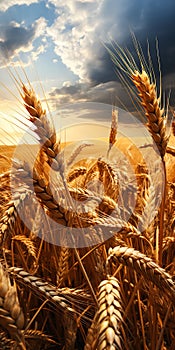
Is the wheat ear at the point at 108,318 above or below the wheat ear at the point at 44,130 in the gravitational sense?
below

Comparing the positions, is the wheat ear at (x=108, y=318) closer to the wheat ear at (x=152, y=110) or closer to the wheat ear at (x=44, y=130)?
the wheat ear at (x=44, y=130)

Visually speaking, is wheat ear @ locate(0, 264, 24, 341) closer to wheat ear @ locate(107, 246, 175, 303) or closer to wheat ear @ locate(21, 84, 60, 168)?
wheat ear @ locate(107, 246, 175, 303)

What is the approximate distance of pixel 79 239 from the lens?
1.67 metres

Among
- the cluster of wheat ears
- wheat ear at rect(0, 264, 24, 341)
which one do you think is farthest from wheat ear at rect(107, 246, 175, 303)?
wheat ear at rect(0, 264, 24, 341)

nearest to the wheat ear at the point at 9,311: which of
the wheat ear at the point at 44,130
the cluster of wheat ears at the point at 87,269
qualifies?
the cluster of wheat ears at the point at 87,269

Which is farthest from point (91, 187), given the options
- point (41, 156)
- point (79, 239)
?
point (79, 239)

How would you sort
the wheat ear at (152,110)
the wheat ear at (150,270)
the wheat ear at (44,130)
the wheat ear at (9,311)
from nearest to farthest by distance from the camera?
the wheat ear at (9,311), the wheat ear at (150,270), the wheat ear at (44,130), the wheat ear at (152,110)

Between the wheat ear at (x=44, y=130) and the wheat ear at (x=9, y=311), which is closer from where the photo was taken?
the wheat ear at (x=9, y=311)

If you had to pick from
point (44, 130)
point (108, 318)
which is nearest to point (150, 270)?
point (108, 318)

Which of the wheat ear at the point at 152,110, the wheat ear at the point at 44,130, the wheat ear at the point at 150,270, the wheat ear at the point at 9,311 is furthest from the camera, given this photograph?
the wheat ear at the point at 152,110

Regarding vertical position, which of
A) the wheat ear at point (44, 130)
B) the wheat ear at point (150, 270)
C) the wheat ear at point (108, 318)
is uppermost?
the wheat ear at point (44, 130)

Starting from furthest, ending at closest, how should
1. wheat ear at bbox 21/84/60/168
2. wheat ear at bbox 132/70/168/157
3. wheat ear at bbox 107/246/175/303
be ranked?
wheat ear at bbox 132/70/168/157, wheat ear at bbox 21/84/60/168, wheat ear at bbox 107/246/175/303

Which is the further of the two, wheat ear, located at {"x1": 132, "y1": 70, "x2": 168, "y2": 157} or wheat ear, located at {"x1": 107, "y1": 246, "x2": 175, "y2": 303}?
wheat ear, located at {"x1": 132, "y1": 70, "x2": 168, "y2": 157}

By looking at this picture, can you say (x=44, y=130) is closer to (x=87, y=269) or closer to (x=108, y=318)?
(x=108, y=318)
